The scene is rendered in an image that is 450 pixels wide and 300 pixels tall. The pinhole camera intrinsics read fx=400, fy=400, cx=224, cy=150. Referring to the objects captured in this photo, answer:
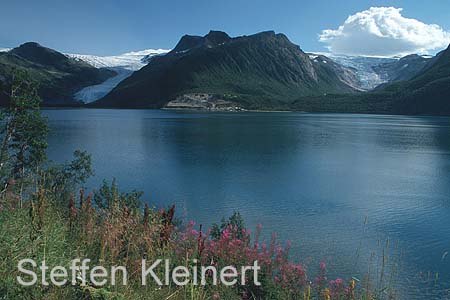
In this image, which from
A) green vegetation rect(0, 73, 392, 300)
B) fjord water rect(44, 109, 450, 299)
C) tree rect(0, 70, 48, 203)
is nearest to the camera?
green vegetation rect(0, 73, 392, 300)

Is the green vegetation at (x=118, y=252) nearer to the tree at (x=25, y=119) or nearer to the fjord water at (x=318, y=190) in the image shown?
the fjord water at (x=318, y=190)

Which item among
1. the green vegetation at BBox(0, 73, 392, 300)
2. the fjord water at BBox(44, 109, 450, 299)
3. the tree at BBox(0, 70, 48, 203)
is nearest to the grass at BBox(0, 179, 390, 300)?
the green vegetation at BBox(0, 73, 392, 300)

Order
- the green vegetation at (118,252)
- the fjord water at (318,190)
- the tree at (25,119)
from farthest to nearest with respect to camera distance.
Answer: the fjord water at (318,190), the tree at (25,119), the green vegetation at (118,252)

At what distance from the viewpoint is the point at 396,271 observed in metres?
19.4

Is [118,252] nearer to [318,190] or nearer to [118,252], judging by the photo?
[118,252]

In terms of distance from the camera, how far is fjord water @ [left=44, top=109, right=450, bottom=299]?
70.9ft

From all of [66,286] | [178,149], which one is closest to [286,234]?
[66,286]

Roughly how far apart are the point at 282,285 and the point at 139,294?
4.77 meters

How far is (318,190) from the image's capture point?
3888 cm

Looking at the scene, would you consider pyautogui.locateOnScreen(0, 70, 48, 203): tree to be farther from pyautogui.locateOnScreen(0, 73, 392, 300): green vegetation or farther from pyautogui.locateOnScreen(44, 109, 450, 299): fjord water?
pyautogui.locateOnScreen(0, 73, 392, 300): green vegetation

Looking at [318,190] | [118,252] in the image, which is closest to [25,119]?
[118,252]

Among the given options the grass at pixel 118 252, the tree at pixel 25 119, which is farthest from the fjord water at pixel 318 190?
the tree at pixel 25 119

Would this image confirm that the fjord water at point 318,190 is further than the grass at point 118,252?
Yes

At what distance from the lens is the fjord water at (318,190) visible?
21625mm
